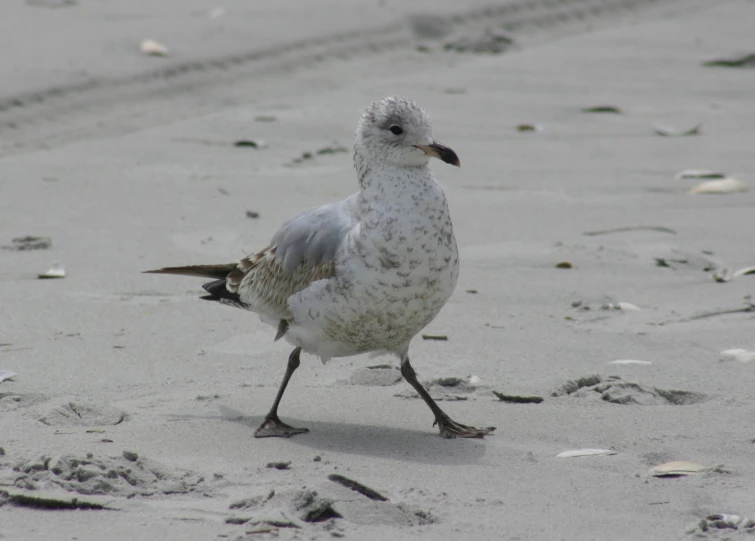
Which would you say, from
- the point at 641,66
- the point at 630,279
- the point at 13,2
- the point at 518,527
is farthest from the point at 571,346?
the point at 13,2

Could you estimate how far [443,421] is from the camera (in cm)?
382

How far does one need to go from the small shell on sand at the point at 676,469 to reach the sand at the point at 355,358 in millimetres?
45

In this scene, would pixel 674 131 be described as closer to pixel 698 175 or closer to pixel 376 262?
pixel 698 175

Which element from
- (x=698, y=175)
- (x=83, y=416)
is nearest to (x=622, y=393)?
(x=83, y=416)

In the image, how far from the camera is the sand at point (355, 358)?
125 inches

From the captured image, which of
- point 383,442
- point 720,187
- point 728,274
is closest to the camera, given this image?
point 383,442

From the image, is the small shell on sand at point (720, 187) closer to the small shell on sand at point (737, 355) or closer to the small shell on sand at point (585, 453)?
the small shell on sand at point (737, 355)

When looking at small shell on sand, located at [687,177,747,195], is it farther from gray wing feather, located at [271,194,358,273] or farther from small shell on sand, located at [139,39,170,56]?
small shell on sand, located at [139,39,170,56]

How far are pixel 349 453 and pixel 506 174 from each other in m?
3.35

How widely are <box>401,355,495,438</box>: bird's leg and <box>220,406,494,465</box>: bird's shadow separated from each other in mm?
28

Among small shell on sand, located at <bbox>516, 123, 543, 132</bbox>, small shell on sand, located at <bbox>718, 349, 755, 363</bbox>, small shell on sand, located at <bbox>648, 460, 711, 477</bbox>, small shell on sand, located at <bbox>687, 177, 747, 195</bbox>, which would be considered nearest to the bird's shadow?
small shell on sand, located at <bbox>648, 460, 711, 477</bbox>

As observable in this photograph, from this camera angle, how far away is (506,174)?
666cm

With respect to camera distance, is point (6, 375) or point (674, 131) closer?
point (6, 375)

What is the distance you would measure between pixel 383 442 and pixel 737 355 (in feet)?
4.62
